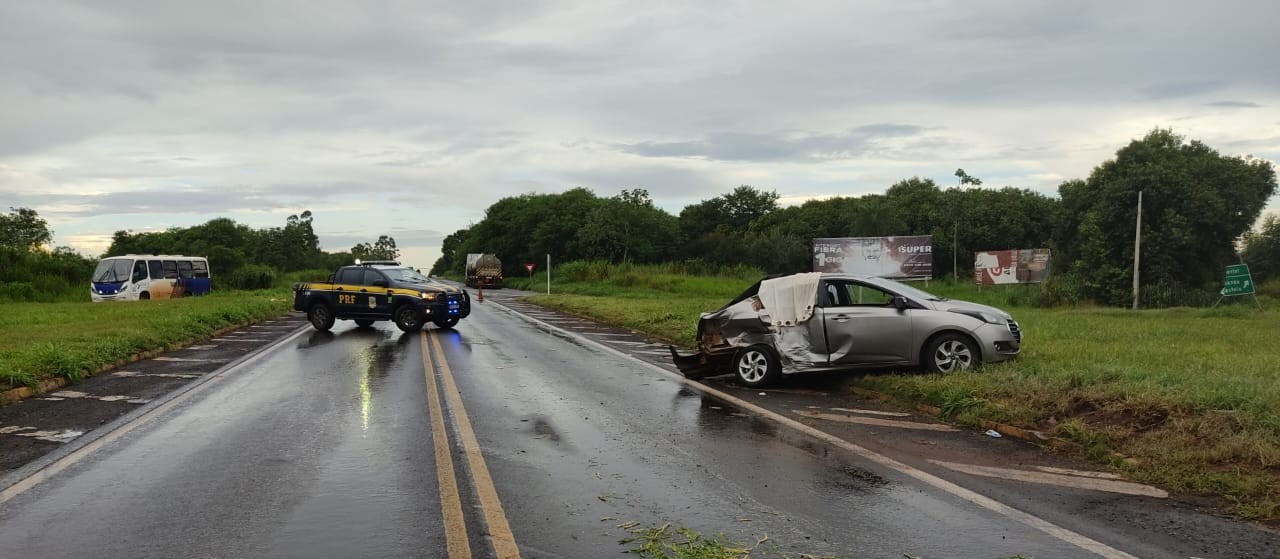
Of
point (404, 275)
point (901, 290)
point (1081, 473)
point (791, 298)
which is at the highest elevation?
point (404, 275)

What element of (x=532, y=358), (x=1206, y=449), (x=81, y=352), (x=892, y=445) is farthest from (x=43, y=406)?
(x=1206, y=449)

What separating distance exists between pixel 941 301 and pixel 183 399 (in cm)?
1016

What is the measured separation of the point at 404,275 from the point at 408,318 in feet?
5.41

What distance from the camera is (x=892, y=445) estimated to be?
25.5 ft

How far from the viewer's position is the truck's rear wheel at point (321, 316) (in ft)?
73.2

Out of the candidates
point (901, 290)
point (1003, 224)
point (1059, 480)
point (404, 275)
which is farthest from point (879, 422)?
point (1003, 224)

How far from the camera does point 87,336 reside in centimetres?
1609

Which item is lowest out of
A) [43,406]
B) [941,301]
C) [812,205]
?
[43,406]

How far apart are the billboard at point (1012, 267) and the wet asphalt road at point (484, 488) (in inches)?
1906

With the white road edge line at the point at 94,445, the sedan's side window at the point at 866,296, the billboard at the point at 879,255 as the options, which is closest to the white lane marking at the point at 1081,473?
the sedan's side window at the point at 866,296

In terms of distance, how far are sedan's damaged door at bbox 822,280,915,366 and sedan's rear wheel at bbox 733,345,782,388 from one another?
79 cm

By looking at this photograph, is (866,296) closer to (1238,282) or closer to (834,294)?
(834,294)

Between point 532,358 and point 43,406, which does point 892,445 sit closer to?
point 532,358

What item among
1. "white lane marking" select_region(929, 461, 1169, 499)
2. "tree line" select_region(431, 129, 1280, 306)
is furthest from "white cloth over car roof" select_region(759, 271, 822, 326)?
"tree line" select_region(431, 129, 1280, 306)
